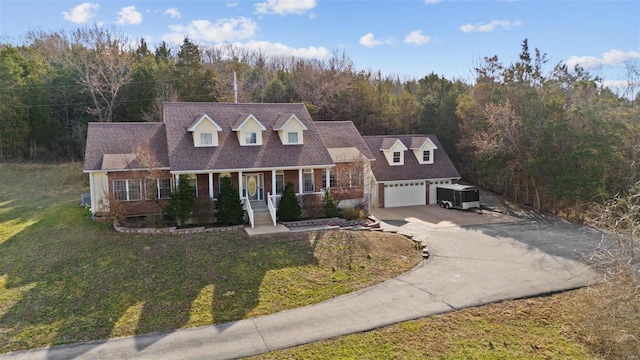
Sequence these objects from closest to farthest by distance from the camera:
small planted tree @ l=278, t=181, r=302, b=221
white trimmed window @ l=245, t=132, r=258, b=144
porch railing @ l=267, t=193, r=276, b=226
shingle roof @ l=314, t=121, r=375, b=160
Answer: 1. porch railing @ l=267, t=193, r=276, b=226
2. small planted tree @ l=278, t=181, r=302, b=221
3. white trimmed window @ l=245, t=132, r=258, b=144
4. shingle roof @ l=314, t=121, r=375, b=160

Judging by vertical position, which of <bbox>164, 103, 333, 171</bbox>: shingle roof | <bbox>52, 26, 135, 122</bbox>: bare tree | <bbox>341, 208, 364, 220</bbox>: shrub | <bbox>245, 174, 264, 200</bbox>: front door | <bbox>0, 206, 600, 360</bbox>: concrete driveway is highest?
<bbox>52, 26, 135, 122</bbox>: bare tree

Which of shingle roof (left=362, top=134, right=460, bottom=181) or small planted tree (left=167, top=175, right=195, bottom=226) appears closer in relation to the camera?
small planted tree (left=167, top=175, right=195, bottom=226)

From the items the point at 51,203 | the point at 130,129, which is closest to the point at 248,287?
the point at 130,129

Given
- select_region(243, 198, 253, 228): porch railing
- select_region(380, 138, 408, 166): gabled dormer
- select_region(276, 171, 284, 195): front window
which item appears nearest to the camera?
select_region(243, 198, 253, 228): porch railing

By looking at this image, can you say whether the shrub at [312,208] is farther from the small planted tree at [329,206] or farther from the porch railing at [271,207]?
the porch railing at [271,207]

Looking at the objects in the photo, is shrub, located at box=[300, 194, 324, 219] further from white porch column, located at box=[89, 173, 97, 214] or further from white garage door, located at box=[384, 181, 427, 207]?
white porch column, located at box=[89, 173, 97, 214]

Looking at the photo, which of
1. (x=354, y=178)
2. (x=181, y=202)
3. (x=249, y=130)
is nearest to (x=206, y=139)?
(x=249, y=130)

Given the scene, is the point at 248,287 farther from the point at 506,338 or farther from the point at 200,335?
the point at 506,338

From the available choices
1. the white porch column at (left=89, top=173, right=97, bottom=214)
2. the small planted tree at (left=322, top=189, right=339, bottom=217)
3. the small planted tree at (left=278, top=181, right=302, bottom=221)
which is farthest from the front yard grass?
the small planted tree at (left=322, top=189, right=339, bottom=217)
